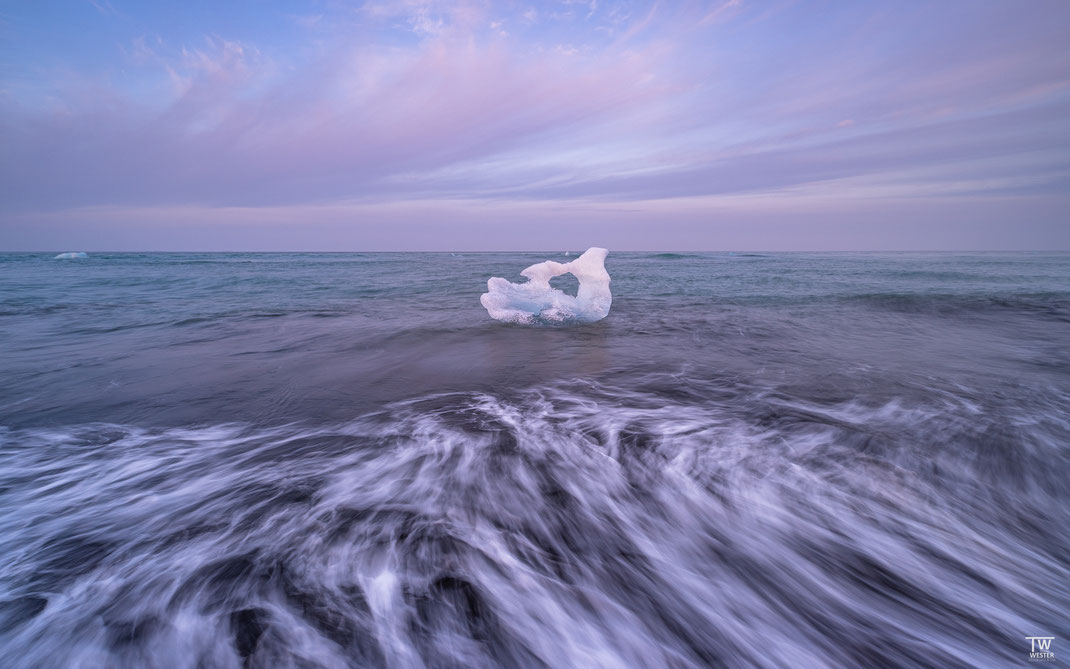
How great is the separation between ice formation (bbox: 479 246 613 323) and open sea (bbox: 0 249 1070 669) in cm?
239

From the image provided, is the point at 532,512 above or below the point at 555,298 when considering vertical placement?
below

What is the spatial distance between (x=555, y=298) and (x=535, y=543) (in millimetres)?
5747

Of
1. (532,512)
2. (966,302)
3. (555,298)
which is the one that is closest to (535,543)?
(532,512)

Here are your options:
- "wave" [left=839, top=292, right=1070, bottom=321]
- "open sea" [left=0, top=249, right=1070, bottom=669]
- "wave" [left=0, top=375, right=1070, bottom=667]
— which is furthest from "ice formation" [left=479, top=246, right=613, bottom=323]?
"wave" [left=839, top=292, right=1070, bottom=321]

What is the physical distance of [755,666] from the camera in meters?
1.41

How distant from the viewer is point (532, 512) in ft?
7.11

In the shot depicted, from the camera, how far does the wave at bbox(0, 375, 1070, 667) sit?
4.77ft

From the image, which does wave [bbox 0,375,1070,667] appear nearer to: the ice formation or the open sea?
the open sea

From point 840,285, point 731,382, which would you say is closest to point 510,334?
point 731,382

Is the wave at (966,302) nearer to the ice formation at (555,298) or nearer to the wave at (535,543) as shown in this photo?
the ice formation at (555,298)

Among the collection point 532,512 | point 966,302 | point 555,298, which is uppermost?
point 555,298

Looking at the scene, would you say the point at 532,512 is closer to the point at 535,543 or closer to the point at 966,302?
the point at 535,543

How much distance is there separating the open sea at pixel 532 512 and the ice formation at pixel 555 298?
2.39 meters

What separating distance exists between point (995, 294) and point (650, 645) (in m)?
15.9
